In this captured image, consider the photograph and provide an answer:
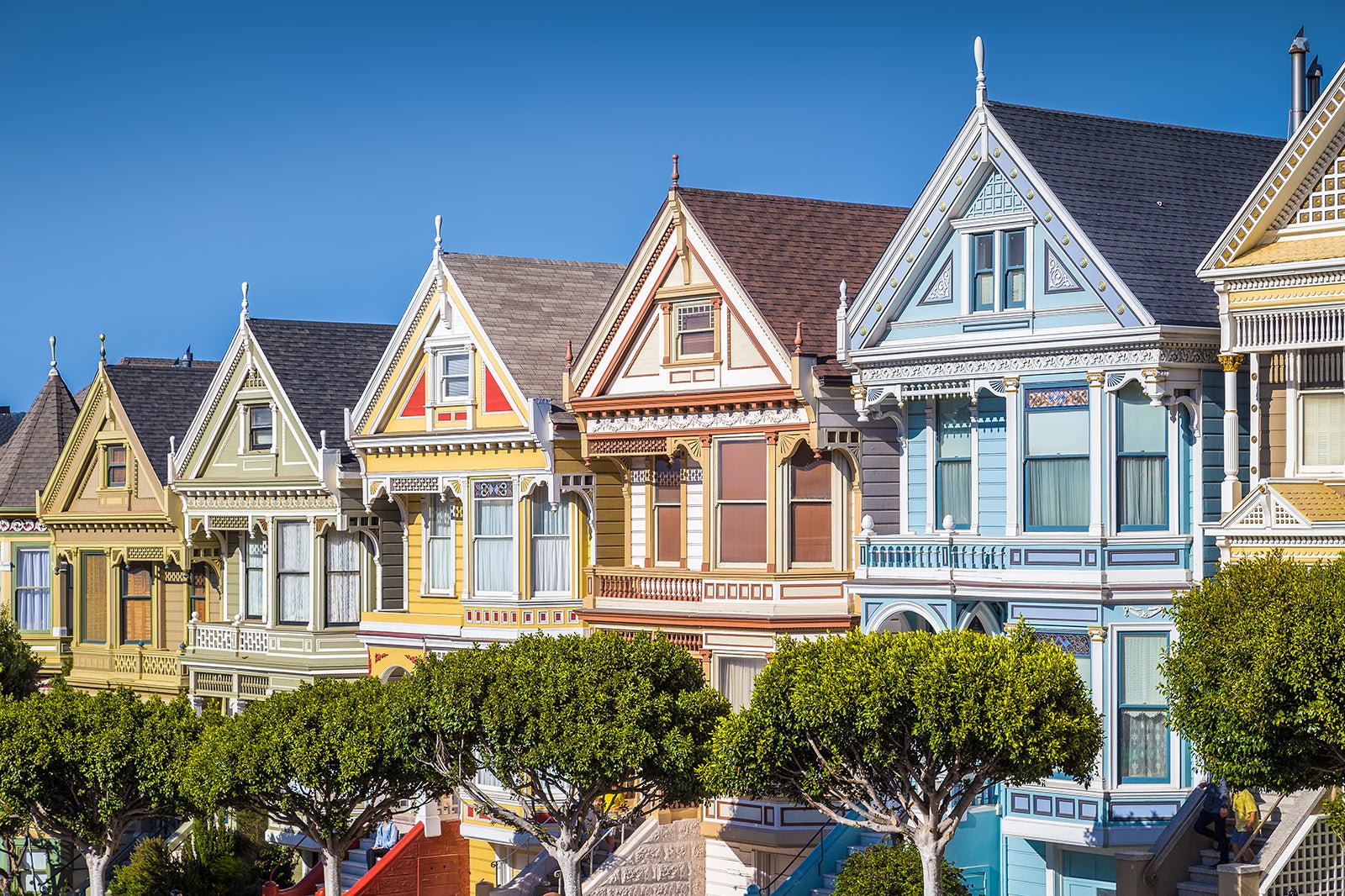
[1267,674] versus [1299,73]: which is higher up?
[1299,73]

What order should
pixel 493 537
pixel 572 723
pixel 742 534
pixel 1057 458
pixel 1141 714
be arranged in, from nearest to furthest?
pixel 1141 714 → pixel 1057 458 → pixel 572 723 → pixel 742 534 → pixel 493 537

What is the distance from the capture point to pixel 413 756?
3678 centimetres

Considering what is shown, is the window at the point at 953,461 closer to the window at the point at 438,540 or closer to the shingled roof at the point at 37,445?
the window at the point at 438,540

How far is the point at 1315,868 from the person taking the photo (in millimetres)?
30469

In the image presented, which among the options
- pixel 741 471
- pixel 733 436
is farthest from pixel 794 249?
pixel 741 471

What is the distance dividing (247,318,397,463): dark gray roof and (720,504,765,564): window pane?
12447 millimetres

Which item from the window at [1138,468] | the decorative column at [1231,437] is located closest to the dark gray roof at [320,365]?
the window at [1138,468]

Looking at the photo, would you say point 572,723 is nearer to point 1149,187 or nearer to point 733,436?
point 733,436

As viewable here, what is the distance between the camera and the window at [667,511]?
4138cm

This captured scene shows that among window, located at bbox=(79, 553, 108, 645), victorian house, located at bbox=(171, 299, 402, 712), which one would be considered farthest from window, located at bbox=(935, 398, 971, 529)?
window, located at bbox=(79, 553, 108, 645)

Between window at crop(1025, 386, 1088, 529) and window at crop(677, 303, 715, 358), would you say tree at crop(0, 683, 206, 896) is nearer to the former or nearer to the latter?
window at crop(677, 303, 715, 358)

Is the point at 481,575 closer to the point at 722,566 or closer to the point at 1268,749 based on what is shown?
the point at 722,566

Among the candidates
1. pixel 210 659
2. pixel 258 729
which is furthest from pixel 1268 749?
pixel 210 659

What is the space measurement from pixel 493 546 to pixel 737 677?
25.3 ft
